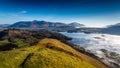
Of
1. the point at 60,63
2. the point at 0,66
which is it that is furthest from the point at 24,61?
the point at 60,63

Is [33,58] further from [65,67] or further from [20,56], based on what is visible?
[65,67]

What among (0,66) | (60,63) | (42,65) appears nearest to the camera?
(0,66)

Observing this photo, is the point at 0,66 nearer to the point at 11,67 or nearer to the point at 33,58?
the point at 11,67

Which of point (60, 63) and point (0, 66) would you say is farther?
point (60, 63)

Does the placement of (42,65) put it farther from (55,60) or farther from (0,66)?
(0,66)

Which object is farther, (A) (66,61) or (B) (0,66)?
(A) (66,61)

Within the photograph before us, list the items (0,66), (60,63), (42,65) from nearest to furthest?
(0,66), (42,65), (60,63)

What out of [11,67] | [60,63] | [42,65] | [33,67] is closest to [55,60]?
[60,63]
